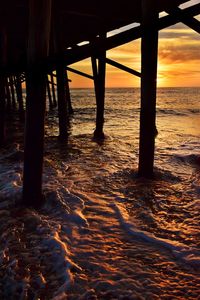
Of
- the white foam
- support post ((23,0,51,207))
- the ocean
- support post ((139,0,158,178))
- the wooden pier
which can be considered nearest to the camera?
the ocean

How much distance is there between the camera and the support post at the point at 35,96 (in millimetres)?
2779

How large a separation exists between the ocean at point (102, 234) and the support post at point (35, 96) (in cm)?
27

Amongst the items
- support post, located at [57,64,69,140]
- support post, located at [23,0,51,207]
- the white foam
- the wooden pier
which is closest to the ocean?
the white foam

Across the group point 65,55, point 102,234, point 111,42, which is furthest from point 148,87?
point 102,234

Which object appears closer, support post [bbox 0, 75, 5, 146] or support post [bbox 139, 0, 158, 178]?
support post [bbox 139, 0, 158, 178]

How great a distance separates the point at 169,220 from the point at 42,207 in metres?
1.29

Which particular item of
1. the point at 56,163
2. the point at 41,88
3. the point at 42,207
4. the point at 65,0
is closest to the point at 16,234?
the point at 42,207

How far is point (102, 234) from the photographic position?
274 centimetres

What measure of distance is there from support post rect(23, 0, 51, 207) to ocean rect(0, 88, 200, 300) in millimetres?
273

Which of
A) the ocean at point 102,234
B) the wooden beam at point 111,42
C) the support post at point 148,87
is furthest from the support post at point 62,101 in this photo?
the wooden beam at point 111,42

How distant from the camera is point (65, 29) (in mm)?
7551

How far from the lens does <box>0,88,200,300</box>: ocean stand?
6.82 ft

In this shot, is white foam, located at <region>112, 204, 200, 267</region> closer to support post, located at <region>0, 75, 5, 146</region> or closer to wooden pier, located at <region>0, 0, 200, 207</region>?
wooden pier, located at <region>0, 0, 200, 207</region>

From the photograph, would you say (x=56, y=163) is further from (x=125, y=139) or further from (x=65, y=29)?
(x=65, y=29)
